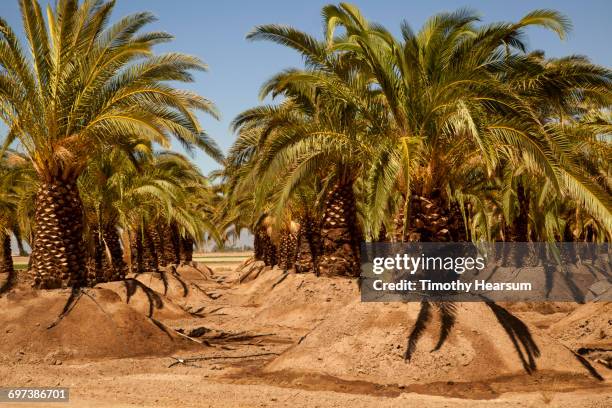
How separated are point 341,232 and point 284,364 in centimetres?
790

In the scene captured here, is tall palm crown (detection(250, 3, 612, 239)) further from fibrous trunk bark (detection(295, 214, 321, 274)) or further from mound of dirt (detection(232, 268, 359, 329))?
fibrous trunk bark (detection(295, 214, 321, 274))

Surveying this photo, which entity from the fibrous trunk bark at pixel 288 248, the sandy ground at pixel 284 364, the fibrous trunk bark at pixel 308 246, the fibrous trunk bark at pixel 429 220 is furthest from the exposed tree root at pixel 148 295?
the fibrous trunk bark at pixel 288 248

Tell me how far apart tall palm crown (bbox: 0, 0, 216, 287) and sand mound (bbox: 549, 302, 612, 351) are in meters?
10.5

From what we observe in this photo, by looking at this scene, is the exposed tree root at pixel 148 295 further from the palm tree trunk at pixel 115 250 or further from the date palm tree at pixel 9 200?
the date palm tree at pixel 9 200

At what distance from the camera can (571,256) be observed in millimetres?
29656

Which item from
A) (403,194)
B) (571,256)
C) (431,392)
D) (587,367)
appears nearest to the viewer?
(431,392)

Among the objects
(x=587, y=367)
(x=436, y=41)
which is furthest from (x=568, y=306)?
(x=436, y=41)

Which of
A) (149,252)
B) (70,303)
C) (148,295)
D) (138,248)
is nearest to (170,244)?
(149,252)

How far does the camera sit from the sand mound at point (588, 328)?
14.2 m

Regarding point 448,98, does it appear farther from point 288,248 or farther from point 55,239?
point 288,248

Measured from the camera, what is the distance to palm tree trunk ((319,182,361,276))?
18375 mm

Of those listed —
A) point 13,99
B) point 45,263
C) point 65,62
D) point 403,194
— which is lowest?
point 45,263

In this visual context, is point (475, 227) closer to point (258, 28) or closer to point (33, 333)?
point (258, 28)

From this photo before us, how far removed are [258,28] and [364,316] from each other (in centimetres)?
679
